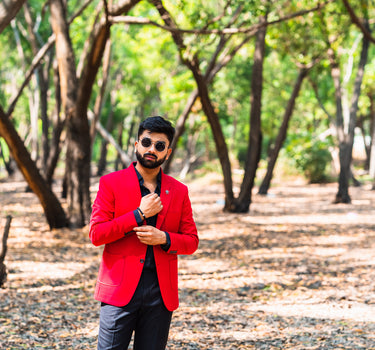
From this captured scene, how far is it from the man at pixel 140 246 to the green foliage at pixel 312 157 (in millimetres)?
21550

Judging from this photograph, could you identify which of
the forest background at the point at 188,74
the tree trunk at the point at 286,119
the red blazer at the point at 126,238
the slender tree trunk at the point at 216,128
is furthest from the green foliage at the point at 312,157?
the red blazer at the point at 126,238

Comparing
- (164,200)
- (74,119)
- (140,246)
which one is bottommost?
(140,246)

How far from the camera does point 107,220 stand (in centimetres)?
258

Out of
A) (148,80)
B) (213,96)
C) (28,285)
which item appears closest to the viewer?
(28,285)

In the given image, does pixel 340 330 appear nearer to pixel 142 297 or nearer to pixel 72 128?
pixel 142 297

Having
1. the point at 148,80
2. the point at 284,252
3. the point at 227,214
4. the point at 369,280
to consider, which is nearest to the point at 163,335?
the point at 369,280

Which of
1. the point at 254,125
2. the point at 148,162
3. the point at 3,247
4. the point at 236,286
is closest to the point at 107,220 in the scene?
the point at 148,162

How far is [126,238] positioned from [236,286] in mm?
4527

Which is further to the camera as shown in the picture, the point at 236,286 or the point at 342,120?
the point at 342,120

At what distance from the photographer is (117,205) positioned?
2605 millimetres

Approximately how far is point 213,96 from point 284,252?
1509cm

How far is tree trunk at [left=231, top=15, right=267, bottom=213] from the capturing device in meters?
12.7

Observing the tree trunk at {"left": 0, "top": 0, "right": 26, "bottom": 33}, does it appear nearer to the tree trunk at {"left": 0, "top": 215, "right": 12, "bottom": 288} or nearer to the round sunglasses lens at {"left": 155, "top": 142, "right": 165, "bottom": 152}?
the tree trunk at {"left": 0, "top": 215, "right": 12, "bottom": 288}

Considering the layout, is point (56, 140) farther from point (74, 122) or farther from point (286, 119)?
point (286, 119)
